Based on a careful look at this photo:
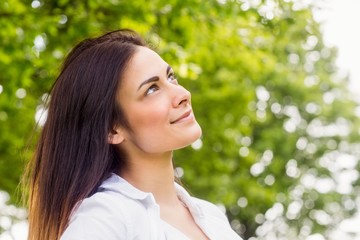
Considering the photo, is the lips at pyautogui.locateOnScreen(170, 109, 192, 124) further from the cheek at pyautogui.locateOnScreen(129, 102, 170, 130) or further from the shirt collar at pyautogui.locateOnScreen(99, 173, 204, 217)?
the shirt collar at pyautogui.locateOnScreen(99, 173, 204, 217)

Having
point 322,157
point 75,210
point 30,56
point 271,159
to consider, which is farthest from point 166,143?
point 322,157

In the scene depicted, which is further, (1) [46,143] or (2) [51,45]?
(2) [51,45]

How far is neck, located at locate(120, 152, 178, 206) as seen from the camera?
3135 millimetres

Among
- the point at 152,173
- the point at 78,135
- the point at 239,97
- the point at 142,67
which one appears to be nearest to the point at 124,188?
the point at 152,173

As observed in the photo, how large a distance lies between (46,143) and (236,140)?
13.4 metres

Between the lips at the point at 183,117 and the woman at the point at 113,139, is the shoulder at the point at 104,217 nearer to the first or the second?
the woman at the point at 113,139

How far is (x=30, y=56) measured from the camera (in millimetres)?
9133

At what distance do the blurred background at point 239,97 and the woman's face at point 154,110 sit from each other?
0.49m

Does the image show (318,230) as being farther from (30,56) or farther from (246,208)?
(30,56)

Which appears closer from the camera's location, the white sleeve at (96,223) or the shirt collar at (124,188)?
the white sleeve at (96,223)

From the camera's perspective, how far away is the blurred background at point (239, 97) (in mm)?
8883

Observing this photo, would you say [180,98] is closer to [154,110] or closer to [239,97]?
[154,110]

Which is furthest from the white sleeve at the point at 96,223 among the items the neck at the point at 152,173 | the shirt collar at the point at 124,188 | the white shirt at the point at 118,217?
the neck at the point at 152,173

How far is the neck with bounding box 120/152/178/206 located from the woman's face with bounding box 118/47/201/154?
0.05m
